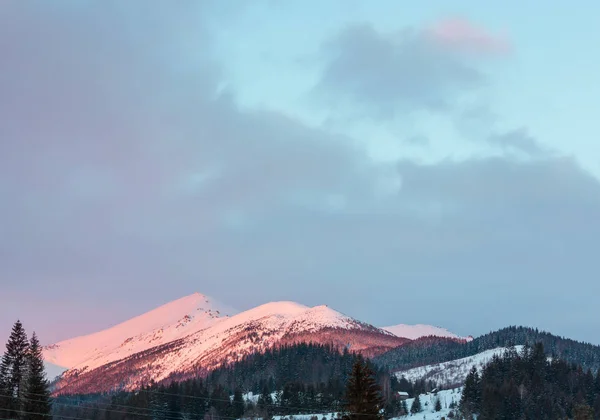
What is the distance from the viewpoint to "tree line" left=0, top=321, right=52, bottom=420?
9500cm

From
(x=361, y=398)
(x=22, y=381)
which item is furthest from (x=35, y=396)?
(x=361, y=398)

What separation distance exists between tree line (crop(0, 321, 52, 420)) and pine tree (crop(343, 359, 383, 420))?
127ft

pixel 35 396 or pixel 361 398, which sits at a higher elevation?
pixel 35 396

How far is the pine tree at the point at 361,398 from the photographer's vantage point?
76375 mm

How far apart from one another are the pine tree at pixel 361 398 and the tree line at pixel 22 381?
38801 millimetres

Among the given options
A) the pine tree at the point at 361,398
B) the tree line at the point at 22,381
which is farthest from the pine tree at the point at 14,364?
the pine tree at the point at 361,398

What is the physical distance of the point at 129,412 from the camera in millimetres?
196000

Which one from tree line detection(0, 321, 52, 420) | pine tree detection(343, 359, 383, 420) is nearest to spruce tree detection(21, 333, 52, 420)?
tree line detection(0, 321, 52, 420)

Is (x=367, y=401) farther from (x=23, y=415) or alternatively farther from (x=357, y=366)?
(x=23, y=415)

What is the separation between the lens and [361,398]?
7725cm

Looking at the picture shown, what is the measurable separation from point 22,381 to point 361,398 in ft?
152

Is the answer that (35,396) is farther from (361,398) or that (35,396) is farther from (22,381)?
(361,398)

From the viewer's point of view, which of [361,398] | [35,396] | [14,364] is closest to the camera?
[361,398]

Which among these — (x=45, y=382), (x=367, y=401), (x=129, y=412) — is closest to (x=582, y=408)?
(x=367, y=401)
